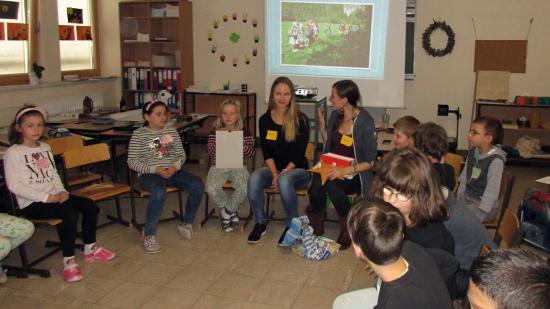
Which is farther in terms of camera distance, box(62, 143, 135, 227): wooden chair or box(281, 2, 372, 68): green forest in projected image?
box(281, 2, 372, 68): green forest in projected image

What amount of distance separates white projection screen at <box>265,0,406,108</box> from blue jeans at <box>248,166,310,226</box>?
9.96 ft

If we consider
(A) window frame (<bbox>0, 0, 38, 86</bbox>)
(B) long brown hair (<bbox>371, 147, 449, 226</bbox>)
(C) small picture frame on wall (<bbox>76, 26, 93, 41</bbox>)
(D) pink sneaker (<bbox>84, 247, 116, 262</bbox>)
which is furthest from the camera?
(C) small picture frame on wall (<bbox>76, 26, 93, 41</bbox>)

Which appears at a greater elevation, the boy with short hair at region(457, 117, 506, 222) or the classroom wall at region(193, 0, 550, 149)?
the classroom wall at region(193, 0, 550, 149)

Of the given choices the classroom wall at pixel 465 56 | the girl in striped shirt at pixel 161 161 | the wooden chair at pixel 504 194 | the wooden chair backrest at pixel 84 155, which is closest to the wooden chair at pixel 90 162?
the wooden chair backrest at pixel 84 155

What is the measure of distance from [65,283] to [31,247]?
28.1 inches

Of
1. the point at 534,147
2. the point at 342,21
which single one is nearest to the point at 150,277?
the point at 342,21

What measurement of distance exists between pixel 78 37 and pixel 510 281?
7.14 m

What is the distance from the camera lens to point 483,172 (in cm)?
310

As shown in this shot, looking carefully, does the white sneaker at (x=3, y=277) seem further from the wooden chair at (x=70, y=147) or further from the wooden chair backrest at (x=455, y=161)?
the wooden chair backrest at (x=455, y=161)

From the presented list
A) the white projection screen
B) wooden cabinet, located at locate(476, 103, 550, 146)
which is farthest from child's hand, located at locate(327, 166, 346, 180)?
wooden cabinet, located at locate(476, 103, 550, 146)

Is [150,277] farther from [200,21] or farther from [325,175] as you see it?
[200,21]

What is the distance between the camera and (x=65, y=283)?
2.97 m

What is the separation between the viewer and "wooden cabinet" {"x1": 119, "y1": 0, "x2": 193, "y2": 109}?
7223 millimetres

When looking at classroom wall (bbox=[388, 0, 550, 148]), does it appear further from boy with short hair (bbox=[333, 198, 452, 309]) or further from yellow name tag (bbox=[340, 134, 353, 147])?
boy with short hair (bbox=[333, 198, 452, 309])
